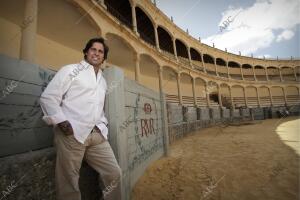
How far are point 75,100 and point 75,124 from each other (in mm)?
233

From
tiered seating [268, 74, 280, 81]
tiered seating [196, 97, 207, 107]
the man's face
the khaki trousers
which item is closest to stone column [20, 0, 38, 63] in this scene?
the man's face

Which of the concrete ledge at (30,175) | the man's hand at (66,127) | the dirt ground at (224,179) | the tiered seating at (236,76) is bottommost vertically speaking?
the dirt ground at (224,179)

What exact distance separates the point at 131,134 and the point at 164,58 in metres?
12.4

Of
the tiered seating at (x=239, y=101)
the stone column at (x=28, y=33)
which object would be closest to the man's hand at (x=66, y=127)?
the stone column at (x=28, y=33)

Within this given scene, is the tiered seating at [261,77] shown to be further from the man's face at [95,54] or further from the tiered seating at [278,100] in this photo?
the man's face at [95,54]

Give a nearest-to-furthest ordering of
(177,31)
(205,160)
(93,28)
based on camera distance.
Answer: (205,160) → (93,28) → (177,31)

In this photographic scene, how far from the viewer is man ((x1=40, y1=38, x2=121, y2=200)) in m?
1.75

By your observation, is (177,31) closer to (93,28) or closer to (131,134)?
(93,28)

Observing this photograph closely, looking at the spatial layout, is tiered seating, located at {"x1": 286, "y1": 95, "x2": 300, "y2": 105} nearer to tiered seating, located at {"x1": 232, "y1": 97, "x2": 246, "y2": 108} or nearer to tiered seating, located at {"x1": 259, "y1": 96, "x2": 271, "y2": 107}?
tiered seating, located at {"x1": 259, "y1": 96, "x2": 271, "y2": 107}

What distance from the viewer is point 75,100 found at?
6.23 feet

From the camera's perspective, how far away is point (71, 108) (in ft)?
6.12

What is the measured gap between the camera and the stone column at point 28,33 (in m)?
5.47

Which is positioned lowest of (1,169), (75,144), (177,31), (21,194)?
(21,194)

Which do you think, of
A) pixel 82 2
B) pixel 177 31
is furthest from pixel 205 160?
pixel 177 31
